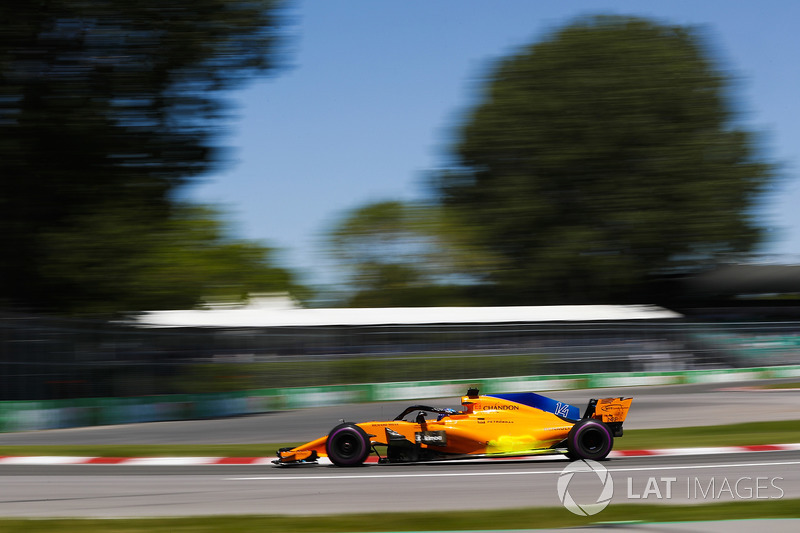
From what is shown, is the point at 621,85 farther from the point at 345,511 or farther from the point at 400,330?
the point at 345,511

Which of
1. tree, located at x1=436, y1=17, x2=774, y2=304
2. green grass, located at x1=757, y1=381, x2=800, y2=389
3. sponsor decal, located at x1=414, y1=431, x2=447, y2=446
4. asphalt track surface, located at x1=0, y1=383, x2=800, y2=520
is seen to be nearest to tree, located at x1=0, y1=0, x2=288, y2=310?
asphalt track surface, located at x1=0, y1=383, x2=800, y2=520

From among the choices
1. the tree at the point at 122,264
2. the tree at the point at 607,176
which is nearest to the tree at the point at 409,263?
the tree at the point at 607,176

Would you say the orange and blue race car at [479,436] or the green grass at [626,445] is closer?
the orange and blue race car at [479,436]

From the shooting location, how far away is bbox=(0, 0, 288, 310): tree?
18.5 metres

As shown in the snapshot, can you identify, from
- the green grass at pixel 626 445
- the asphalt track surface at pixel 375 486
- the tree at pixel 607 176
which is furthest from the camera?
the tree at pixel 607 176

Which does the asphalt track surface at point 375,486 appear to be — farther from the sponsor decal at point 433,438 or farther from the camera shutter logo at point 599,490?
the sponsor decal at point 433,438

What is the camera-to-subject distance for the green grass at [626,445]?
12.6m

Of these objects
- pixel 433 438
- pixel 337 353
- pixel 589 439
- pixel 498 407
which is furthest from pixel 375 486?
pixel 337 353

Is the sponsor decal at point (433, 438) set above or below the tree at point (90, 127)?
below

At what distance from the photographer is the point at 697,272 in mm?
39781

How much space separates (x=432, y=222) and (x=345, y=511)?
116 ft

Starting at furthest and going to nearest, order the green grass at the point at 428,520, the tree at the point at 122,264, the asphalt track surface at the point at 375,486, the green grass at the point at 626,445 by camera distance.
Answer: the tree at the point at 122,264, the green grass at the point at 626,445, the asphalt track surface at the point at 375,486, the green grass at the point at 428,520

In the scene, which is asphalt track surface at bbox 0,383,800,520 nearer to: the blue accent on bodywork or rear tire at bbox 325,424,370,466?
rear tire at bbox 325,424,370,466

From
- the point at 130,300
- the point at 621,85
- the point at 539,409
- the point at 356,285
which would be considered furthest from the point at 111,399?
the point at 621,85
